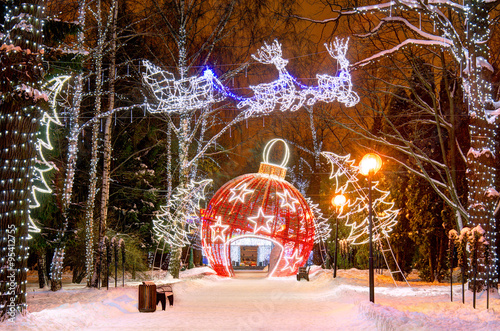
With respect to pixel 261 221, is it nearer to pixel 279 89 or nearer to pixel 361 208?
pixel 361 208

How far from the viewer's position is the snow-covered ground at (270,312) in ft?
31.2

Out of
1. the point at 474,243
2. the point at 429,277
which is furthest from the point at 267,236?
the point at 474,243

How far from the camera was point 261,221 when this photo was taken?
946 inches

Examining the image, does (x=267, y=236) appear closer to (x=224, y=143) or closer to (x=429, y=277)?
(x=429, y=277)

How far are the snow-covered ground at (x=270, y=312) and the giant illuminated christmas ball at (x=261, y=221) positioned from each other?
21.0 feet

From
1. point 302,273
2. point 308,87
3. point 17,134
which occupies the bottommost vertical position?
point 302,273

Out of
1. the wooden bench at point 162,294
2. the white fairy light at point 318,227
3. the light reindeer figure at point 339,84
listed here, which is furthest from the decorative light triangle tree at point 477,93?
the white fairy light at point 318,227

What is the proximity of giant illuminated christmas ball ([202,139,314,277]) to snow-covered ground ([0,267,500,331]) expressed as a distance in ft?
21.0

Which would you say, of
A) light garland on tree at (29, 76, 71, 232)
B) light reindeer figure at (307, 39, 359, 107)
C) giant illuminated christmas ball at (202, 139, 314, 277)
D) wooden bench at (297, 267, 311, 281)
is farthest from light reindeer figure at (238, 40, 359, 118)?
wooden bench at (297, 267, 311, 281)

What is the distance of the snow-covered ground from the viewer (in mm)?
9500

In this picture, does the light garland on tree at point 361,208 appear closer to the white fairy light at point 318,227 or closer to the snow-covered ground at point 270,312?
the white fairy light at point 318,227

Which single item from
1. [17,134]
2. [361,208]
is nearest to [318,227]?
[361,208]

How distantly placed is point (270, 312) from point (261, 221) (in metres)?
11.6

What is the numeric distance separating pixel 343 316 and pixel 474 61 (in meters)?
7.75
